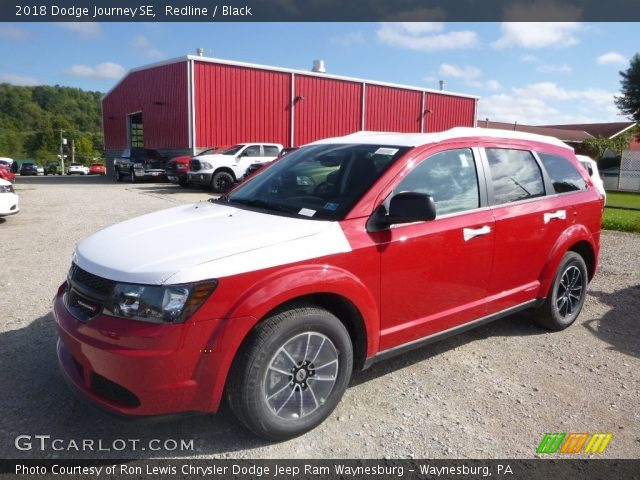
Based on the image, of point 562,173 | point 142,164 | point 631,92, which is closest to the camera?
point 562,173

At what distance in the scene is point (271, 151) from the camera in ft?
61.1

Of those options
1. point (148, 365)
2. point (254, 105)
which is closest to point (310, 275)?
point (148, 365)

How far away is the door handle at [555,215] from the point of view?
4.05 metres

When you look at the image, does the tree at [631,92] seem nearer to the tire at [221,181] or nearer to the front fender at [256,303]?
the tire at [221,181]

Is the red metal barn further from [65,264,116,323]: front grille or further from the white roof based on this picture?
[65,264,116,323]: front grille

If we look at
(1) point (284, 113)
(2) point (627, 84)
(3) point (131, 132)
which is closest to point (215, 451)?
(1) point (284, 113)

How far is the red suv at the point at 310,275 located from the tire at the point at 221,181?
43.5ft

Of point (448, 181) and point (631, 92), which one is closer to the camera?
point (448, 181)

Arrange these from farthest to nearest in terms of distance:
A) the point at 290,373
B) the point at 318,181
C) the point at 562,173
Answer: the point at 562,173
the point at 318,181
the point at 290,373

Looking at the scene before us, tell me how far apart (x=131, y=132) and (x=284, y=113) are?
12.1 m

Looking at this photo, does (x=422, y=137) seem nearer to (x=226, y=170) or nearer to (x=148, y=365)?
(x=148, y=365)

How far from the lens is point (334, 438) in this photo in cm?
281

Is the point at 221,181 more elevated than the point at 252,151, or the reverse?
the point at 252,151

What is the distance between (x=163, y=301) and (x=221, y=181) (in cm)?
1511
